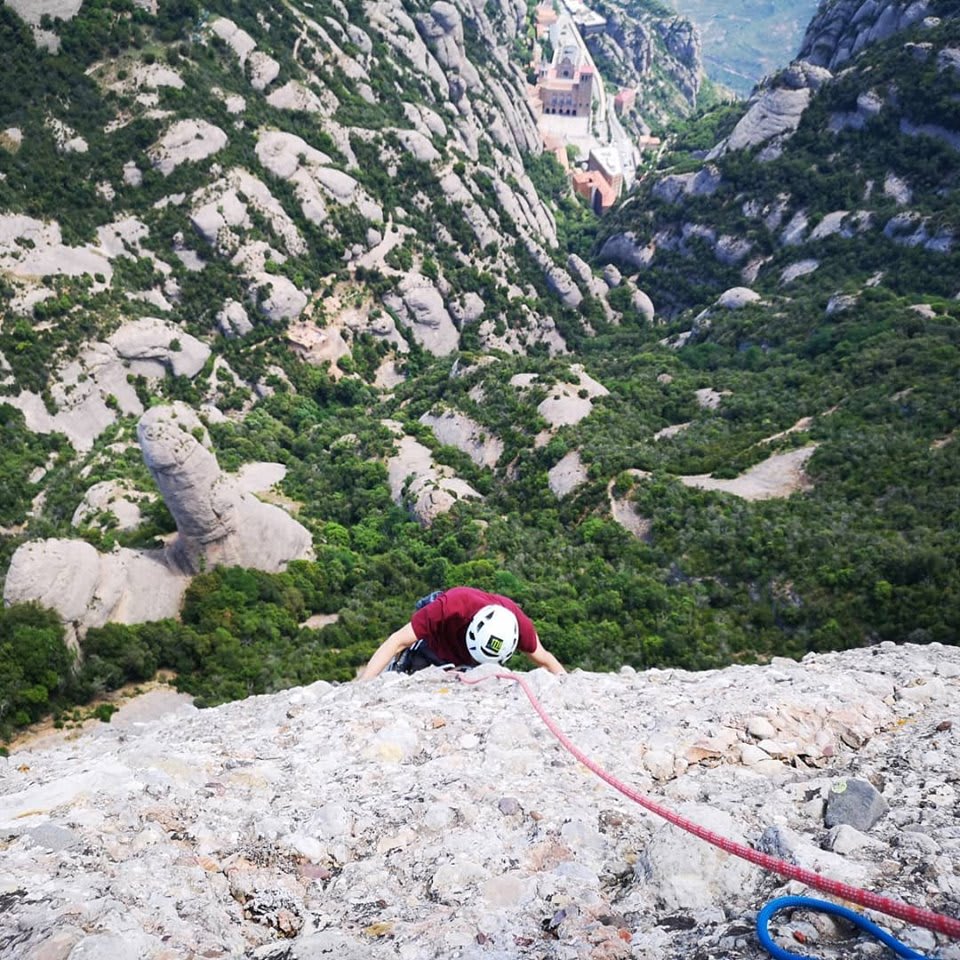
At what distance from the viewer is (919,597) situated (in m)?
25.2

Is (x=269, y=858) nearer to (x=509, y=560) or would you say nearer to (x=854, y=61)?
(x=509, y=560)

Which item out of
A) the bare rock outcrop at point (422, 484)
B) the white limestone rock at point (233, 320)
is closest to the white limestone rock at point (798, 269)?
the bare rock outcrop at point (422, 484)

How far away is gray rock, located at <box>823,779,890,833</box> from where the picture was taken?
7.22 metres

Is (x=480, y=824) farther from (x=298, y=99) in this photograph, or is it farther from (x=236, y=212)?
(x=298, y=99)

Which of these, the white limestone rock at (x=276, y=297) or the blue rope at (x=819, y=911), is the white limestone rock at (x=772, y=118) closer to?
the white limestone rock at (x=276, y=297)

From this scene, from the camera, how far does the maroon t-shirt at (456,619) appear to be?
11266mm

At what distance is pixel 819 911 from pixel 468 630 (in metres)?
6.42

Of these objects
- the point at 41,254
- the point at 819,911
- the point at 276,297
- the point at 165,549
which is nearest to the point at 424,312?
the point at 276,297

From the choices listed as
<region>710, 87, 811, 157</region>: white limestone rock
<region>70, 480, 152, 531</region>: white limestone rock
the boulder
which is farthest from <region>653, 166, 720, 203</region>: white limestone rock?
<region>70, 480, 152, 531</region>: white limestone rock

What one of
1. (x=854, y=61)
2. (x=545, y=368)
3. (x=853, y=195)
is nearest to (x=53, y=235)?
(x=545, y=368)

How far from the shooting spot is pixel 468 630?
11.5 meters

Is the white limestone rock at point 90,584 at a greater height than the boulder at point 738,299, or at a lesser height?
greater

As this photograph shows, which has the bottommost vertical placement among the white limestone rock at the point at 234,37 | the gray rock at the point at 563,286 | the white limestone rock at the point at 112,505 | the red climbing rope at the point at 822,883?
the gray rock at the point at 563,286

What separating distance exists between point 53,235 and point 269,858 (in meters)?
Result: 64.7
